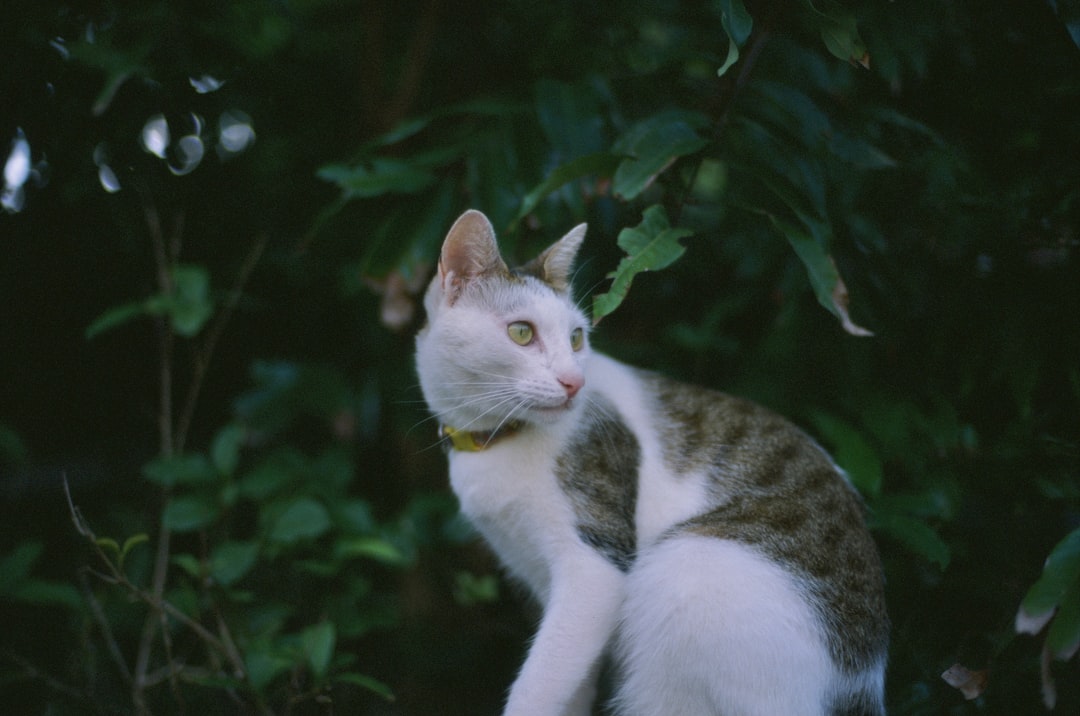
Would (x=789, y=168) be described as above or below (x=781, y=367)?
above

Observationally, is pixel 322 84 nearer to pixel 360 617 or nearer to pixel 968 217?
pixel 360 617

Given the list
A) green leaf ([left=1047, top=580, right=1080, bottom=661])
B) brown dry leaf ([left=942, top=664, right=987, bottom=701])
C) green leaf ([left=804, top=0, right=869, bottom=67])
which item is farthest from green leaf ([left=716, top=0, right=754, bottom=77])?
brown dry leaf ([left=942, top=664, right=987, bottom=701])

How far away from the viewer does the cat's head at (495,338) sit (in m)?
1.75

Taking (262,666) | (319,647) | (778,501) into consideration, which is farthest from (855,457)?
(262,666)

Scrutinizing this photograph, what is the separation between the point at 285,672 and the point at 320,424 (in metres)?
1.29

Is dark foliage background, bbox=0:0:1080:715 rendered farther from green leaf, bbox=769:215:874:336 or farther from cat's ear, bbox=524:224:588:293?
cat's ear, bbox=524:224:588:293

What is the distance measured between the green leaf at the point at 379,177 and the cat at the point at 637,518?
13.8 inches

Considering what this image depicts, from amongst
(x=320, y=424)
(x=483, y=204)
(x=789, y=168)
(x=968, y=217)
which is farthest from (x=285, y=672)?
(x=968, y=217)

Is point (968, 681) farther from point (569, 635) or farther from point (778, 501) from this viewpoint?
point (569, 635)

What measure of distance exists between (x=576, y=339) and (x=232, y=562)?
127 centimetres

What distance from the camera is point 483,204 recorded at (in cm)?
216

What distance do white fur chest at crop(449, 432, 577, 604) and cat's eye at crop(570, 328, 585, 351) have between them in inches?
10.7

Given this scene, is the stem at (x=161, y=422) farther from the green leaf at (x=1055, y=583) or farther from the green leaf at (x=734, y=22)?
the green leaf at (x=1055, y=583)

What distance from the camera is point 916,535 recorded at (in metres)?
1.83
